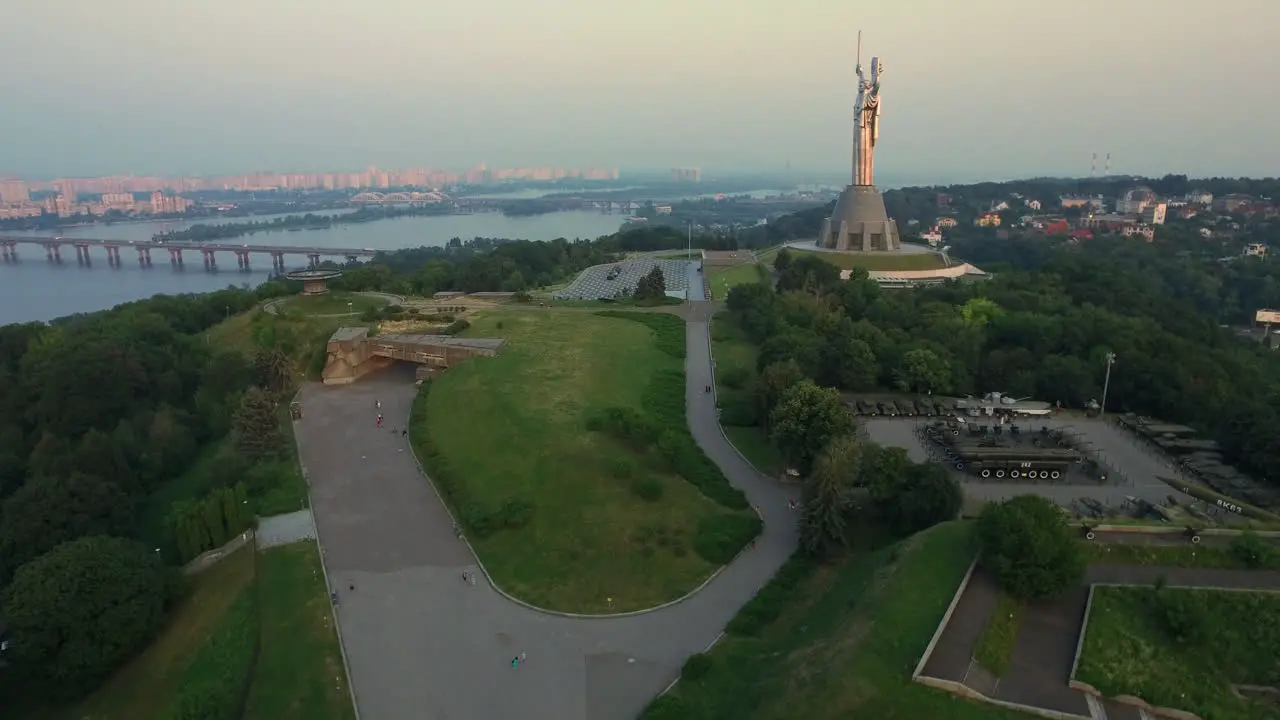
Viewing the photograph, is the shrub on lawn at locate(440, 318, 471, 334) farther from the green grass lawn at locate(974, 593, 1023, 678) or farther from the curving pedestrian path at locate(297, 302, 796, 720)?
the green grass lawn at locate(974, 593, 1023, 678)

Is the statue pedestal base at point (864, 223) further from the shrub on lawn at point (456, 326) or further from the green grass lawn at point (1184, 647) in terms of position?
the green grass lawn at point (1184, 647)

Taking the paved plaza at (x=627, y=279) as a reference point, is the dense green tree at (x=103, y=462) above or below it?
below

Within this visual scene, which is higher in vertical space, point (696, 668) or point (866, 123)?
point (866, 123)

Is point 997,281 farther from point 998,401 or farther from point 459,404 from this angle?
point 459,404

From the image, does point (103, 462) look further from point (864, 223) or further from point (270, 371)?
point (864, 223)

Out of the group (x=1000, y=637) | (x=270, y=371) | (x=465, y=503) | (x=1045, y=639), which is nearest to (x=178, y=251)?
(x=270, y=371)

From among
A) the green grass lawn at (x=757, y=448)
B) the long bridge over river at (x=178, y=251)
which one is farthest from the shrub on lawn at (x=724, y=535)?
the long bridge over river at (x=178, y=251)

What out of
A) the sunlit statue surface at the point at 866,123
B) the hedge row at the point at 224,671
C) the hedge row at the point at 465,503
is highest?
the sunlit statue surface at the point at 866,123

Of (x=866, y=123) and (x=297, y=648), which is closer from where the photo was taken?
(x=297, y=648)
